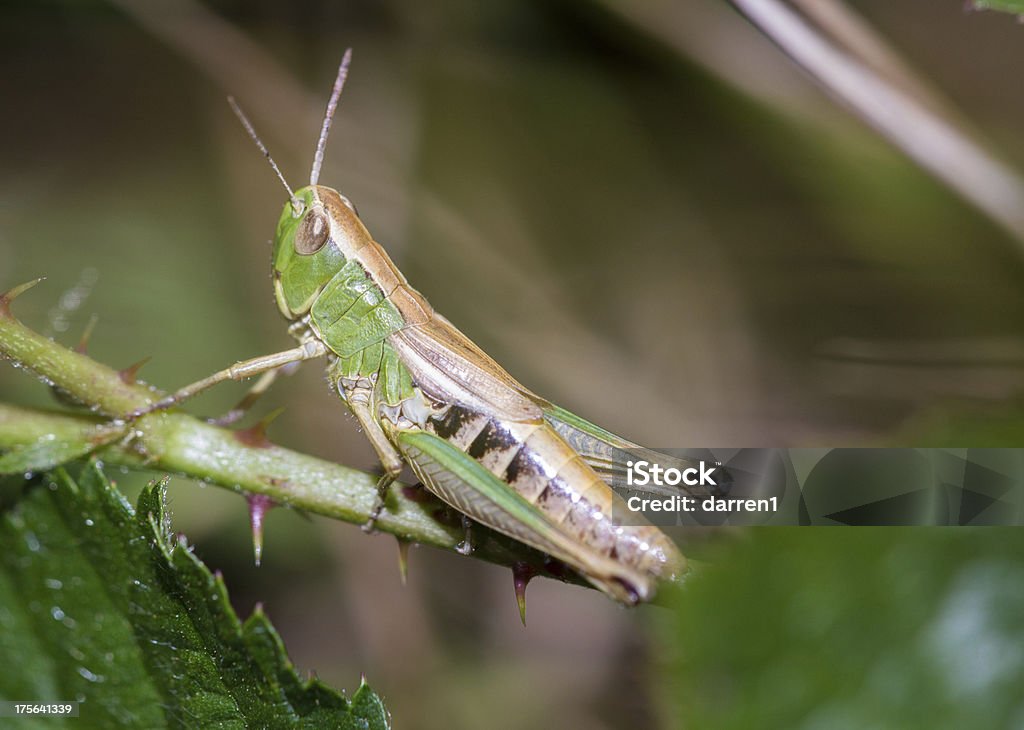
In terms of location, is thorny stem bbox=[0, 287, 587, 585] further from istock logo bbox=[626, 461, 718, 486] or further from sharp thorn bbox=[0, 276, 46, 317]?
istock logo bbox=[626, 461, 718, 486]

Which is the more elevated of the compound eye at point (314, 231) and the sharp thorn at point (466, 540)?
the compound eye at point (314, 231)

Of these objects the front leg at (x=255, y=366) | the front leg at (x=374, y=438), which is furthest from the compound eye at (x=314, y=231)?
the front leg at (x=374, y=438)

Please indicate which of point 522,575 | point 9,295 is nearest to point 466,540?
point 522,575

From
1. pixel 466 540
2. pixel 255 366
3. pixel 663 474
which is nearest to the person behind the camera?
pixel 466 540

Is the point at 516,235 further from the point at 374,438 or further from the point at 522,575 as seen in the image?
the point at 522,575

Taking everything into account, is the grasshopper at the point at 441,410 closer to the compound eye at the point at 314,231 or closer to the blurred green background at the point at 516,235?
the compound eye at the point at 314,231

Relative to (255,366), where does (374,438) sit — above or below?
below
